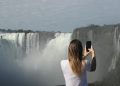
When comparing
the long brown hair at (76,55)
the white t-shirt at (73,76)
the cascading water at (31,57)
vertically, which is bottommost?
the cascading water at (31,57)

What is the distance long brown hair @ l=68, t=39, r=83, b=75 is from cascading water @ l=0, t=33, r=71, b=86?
4162cm

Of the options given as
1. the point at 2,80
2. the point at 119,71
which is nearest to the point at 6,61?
the point at 2,80

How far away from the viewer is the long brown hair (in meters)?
5.89

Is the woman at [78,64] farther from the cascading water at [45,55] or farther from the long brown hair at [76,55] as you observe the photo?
the cascading water at [45,55]

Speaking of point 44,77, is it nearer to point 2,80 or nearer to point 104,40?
point 2,80

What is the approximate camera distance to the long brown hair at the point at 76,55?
5887 mm

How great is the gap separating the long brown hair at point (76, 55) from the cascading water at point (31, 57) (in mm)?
41616

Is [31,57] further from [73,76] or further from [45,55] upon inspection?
[73,76]

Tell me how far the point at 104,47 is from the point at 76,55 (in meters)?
36.8

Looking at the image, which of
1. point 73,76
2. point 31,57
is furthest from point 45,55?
point 73,76

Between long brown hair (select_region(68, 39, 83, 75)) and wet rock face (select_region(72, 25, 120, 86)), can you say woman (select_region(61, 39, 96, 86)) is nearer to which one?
long brown hair (select_region(68, 39, 83, 75))

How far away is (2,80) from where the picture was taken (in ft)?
165

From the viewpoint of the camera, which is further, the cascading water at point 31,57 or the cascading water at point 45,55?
the cascading water at point 31,57

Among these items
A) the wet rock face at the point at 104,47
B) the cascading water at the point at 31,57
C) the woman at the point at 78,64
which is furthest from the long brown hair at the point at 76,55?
the cascading water at the point at 31,57
